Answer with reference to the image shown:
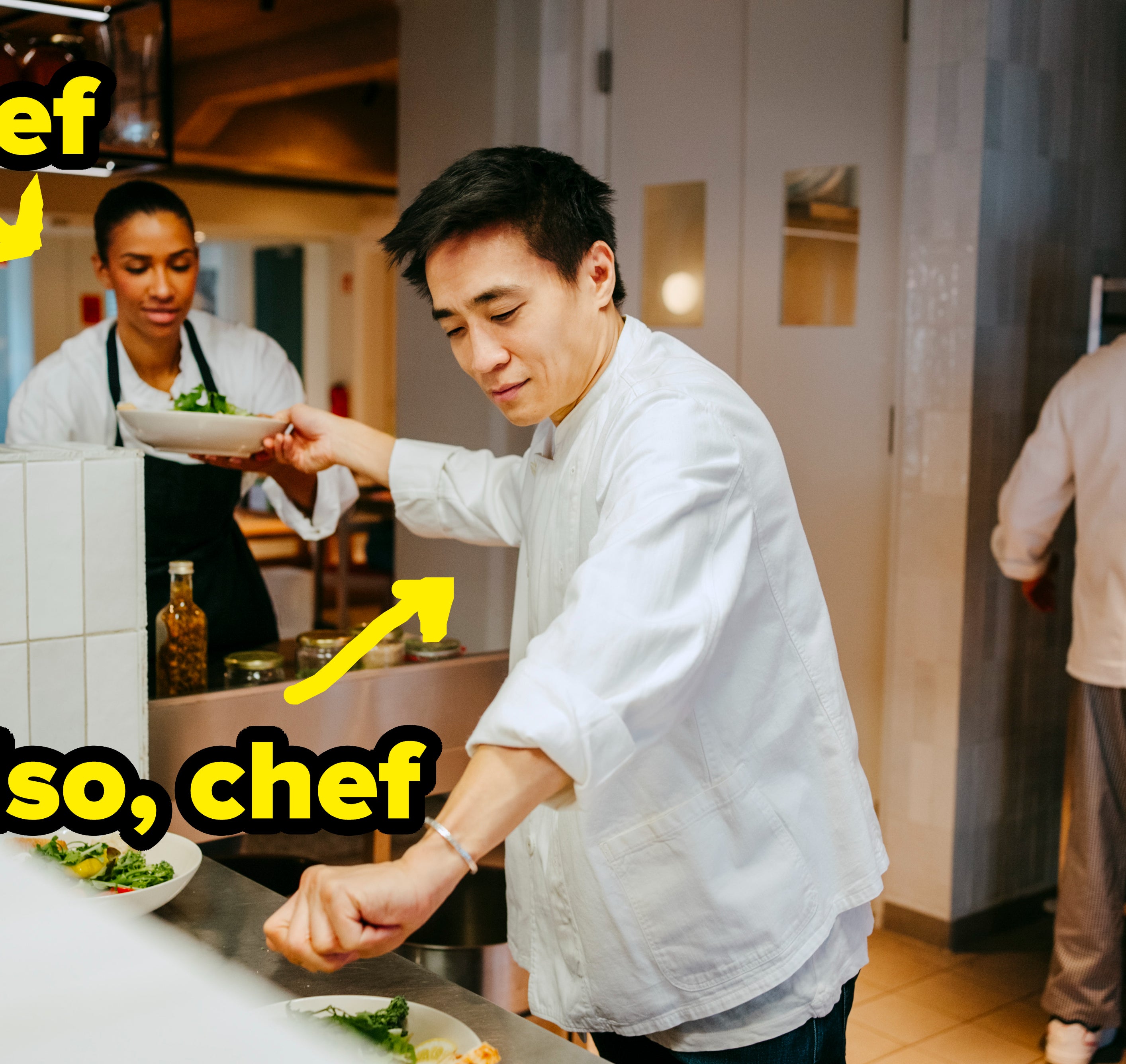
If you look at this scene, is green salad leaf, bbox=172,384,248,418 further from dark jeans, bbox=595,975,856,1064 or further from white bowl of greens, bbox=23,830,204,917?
dark jeans, bbox=595,975,856,1064

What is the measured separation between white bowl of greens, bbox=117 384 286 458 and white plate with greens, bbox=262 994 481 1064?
0.97 metres

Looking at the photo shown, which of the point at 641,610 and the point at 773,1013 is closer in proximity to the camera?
the point at 641,610

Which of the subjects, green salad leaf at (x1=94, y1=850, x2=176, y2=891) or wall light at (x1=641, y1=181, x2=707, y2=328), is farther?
wall light at (x1=641, y1=181, x2=707, y2=328)

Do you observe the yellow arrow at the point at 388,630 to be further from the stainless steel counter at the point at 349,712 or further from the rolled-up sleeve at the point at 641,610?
the rolled-up sleeve at the point at 641,610

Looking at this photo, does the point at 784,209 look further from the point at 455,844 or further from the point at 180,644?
the point at 455,844

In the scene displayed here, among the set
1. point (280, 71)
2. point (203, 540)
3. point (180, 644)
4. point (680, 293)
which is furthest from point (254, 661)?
point (280, 71)

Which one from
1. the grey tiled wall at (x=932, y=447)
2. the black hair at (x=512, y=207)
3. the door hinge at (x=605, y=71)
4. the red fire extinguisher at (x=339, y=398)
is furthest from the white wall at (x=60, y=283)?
the black hair at (x=512, y=207)

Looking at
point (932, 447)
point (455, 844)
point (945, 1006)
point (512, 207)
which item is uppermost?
point (512, 207)

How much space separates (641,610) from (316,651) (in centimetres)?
123

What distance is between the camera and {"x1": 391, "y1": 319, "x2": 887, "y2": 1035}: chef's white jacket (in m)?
1.17

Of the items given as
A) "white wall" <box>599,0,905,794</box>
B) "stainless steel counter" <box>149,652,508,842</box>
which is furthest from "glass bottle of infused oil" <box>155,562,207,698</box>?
"white wall" <box>599,0,905,794</box>

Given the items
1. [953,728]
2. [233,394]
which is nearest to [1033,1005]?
[953,728]

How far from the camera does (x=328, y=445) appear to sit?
6.52 feet

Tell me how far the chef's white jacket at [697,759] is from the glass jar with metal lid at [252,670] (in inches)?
29.9
